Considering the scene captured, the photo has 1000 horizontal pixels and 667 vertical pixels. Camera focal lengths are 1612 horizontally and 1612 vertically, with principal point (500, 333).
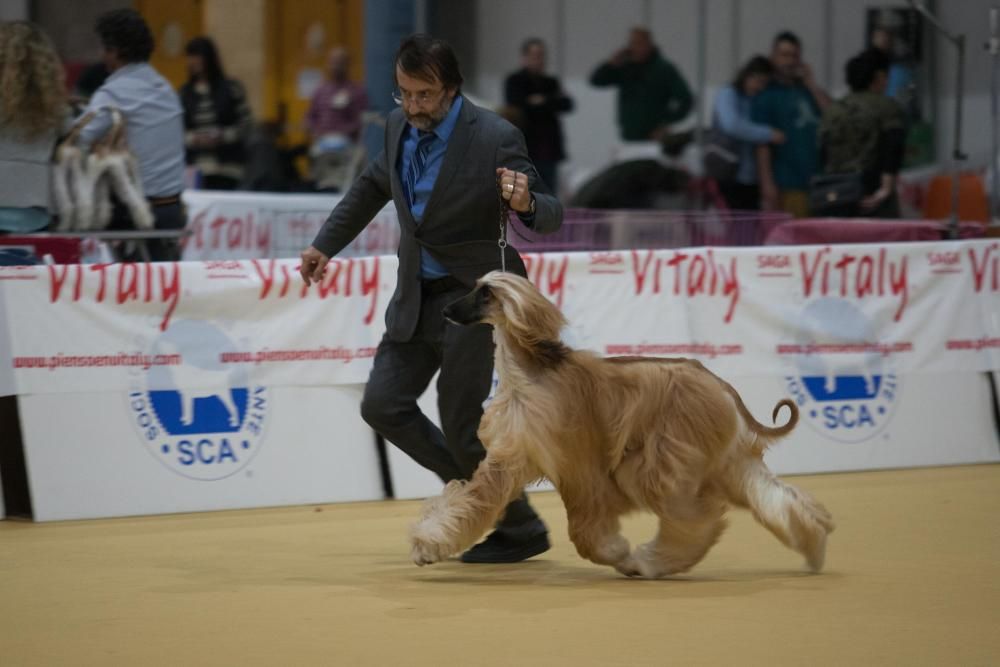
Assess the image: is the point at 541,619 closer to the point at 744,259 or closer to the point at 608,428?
the point at 608,428

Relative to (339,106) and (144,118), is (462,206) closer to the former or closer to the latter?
(144,118)

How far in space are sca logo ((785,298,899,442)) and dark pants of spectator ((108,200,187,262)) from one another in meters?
3.22

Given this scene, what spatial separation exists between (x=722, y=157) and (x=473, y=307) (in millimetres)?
6941

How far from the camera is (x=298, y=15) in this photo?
16125 mm

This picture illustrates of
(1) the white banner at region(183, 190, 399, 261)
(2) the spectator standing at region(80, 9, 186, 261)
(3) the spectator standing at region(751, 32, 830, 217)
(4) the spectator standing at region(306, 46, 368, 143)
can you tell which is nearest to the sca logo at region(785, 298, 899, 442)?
(1) the white banner at region(183, 190, 399, 261)

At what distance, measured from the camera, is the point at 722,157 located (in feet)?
38.3

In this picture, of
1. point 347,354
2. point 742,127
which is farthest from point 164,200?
point 742,127

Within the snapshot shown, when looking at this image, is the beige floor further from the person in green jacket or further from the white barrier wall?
the person in green jacket

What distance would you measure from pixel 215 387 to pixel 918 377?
3.45 metres

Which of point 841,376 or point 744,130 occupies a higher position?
point 744,130

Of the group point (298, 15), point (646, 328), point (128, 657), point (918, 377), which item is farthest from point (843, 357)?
point (298, 15)

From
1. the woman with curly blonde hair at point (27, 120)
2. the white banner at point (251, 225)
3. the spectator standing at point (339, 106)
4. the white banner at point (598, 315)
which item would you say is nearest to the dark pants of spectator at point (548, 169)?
the spectator standing at point (339, 106)

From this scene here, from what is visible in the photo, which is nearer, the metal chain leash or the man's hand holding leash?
the metal chain leash

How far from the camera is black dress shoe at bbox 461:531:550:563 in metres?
5.70
